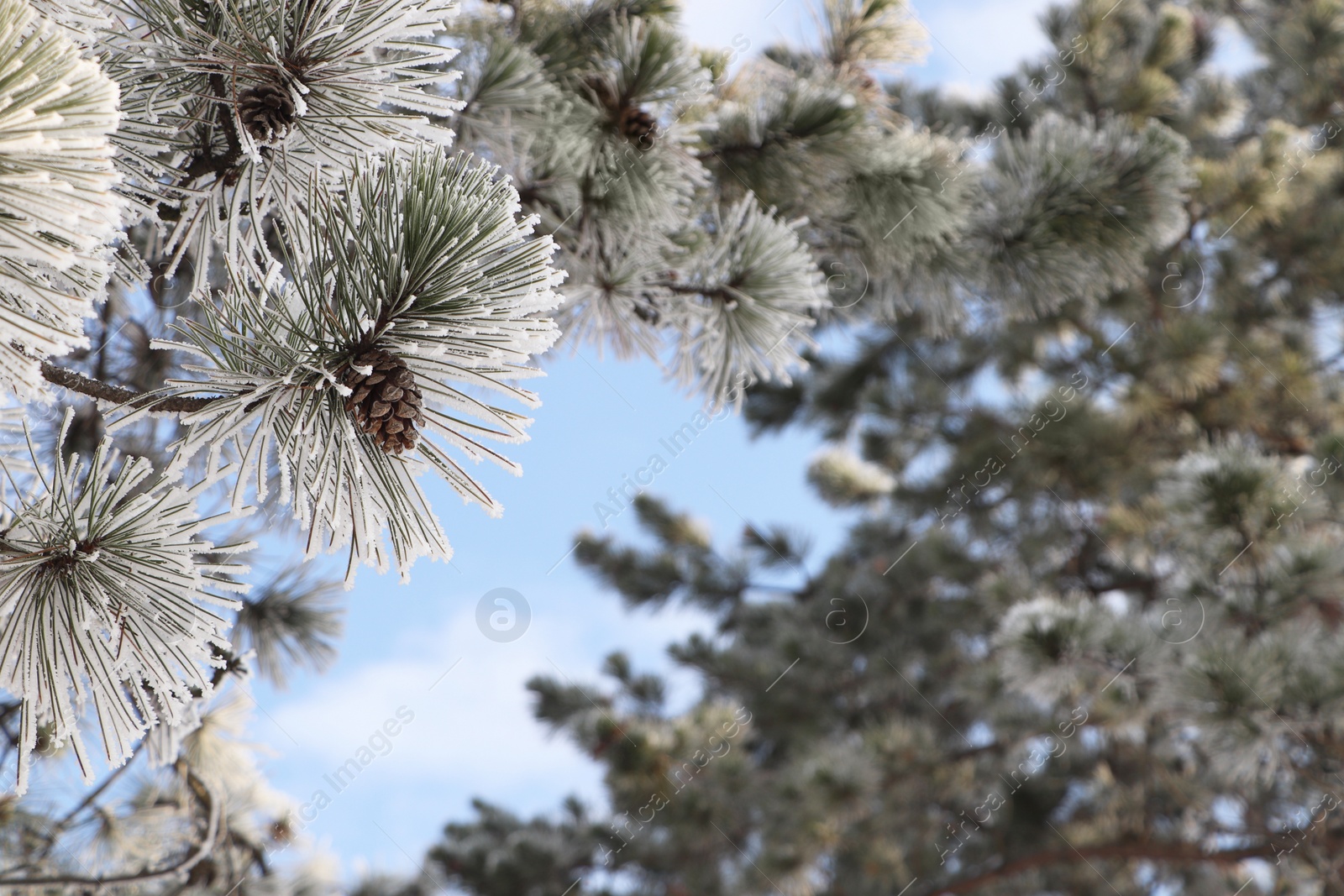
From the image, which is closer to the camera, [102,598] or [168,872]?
[102,598]

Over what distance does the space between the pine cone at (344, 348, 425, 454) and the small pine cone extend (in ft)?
2.33

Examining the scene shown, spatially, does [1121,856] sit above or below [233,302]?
below

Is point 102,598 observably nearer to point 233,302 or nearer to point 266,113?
point 233,302

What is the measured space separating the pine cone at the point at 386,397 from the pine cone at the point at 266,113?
0.25 m

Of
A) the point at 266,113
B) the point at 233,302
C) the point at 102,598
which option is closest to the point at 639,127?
the point at 266,113

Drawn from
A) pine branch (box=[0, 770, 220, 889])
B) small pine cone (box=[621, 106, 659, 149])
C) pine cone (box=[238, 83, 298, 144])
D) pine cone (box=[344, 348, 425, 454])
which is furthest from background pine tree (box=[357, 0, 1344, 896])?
pine branch (box=[0, 770, 220, 889])

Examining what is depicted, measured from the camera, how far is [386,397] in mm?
603

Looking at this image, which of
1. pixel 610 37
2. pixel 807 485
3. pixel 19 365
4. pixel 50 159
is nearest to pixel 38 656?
pixel 19 365

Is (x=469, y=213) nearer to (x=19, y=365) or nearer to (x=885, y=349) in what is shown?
(x=19, y=365)

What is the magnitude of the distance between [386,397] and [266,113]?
1.02ft

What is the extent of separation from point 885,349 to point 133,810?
11.8 feet

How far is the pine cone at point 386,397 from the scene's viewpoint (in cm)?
61

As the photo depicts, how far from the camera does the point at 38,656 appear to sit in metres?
0.65

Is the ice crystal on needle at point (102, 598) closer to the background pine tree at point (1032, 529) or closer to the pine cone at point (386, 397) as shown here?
the pine cone at point (386, 397)
